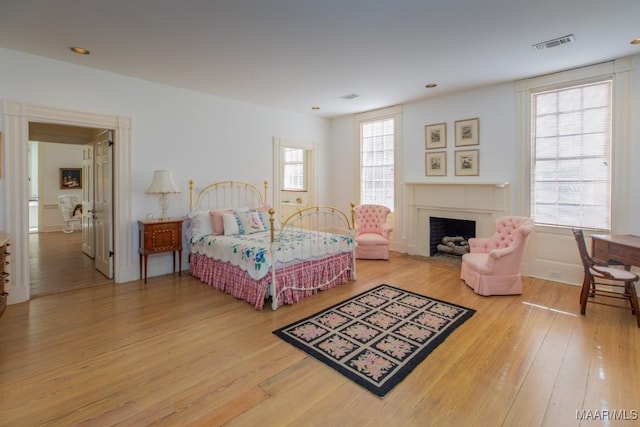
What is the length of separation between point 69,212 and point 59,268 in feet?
16.0

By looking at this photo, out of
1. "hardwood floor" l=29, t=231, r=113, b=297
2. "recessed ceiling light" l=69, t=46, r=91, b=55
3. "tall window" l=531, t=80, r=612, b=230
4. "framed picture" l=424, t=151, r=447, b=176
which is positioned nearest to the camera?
"recessed ceiling light" l=69, t=46, r=91, b=55

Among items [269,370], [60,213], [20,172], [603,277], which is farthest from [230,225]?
[60,213]

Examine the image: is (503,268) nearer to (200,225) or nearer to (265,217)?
(265,217)

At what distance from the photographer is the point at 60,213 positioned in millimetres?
9234

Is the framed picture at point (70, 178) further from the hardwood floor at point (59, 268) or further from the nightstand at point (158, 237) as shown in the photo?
the nightstand at point (158, 237)

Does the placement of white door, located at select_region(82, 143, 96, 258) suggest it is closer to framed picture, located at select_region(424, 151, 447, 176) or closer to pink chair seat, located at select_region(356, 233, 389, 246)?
pink chair seat, located at select_region(356, 233, 389, 246)

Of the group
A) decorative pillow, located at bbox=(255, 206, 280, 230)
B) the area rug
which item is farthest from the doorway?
the area rug

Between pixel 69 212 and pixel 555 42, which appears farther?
pixel 69 212

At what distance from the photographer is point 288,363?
2.51 metres

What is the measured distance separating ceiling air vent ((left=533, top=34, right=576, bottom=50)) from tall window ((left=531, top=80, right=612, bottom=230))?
3.83ft

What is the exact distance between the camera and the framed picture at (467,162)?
522 centimetres

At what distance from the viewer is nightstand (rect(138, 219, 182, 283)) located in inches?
173

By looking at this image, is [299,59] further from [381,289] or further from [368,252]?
[368,252]

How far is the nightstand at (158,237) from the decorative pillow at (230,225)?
2.13 feet
